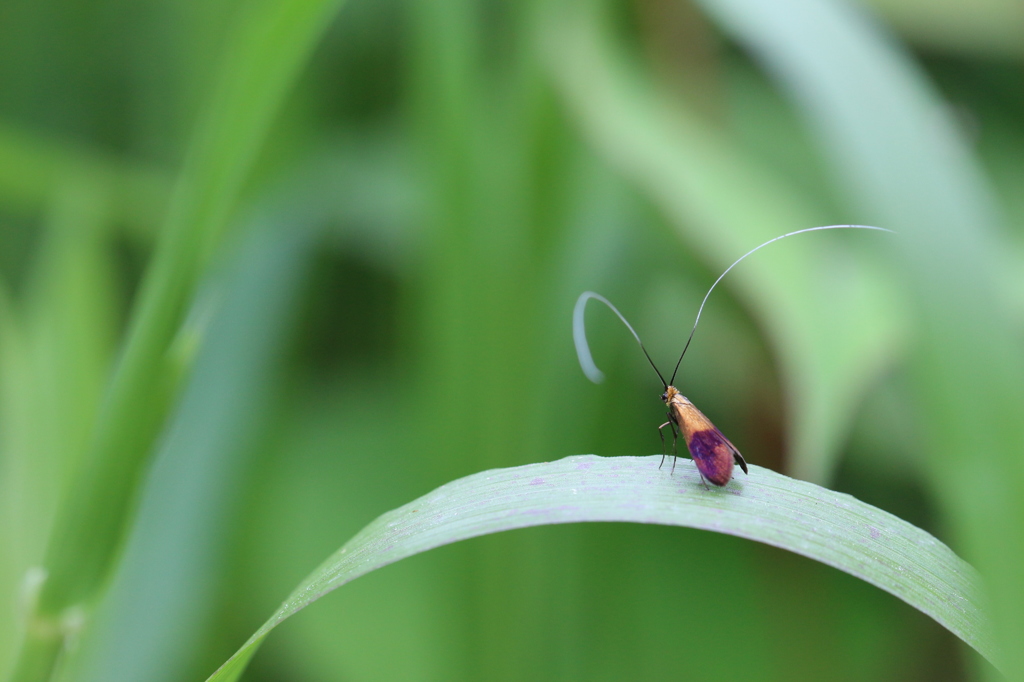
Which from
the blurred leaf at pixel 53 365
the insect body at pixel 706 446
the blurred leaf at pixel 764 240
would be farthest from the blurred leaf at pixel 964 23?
the blurred leaf at pixel 53 365

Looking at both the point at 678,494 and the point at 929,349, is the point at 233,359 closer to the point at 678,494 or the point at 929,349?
the point at 678,494

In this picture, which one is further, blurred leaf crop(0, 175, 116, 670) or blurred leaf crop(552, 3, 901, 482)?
blurred leaf crop(0, 175, 116, 670)

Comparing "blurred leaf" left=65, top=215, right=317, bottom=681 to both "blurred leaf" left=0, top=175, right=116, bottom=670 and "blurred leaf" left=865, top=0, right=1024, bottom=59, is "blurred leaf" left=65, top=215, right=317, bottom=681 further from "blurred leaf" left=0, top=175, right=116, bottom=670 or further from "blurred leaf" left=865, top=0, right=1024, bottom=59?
A: "blurred leaf" left=865, top=0, right=1024, bottom=59

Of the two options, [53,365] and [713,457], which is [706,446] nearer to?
[713,457]

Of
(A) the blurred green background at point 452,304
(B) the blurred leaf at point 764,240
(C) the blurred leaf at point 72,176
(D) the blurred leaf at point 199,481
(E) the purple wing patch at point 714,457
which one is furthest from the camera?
(C) the blurred leaf at point 72,176

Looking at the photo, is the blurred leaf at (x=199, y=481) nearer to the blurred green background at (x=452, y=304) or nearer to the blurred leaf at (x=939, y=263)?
the blurred green background at (x=452, y=304)

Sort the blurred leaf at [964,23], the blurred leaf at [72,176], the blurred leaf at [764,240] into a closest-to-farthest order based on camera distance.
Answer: the blurred leaf at [764,240] < the blurred leaf at [72,176] < the blurred leaf at [964,23]

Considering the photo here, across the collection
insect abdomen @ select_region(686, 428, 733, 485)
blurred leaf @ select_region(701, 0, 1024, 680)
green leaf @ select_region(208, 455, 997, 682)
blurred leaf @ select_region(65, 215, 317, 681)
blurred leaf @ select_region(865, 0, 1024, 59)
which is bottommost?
blurred leaf @ select_region(65, 215, 317, 681)

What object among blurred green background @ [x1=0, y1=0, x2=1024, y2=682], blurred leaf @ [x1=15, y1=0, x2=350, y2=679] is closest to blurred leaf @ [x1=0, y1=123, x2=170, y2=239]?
blurred green background @ [x1=0, y1=0, x2=1024, y2=682]

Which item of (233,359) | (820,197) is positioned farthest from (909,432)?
(233,359)
